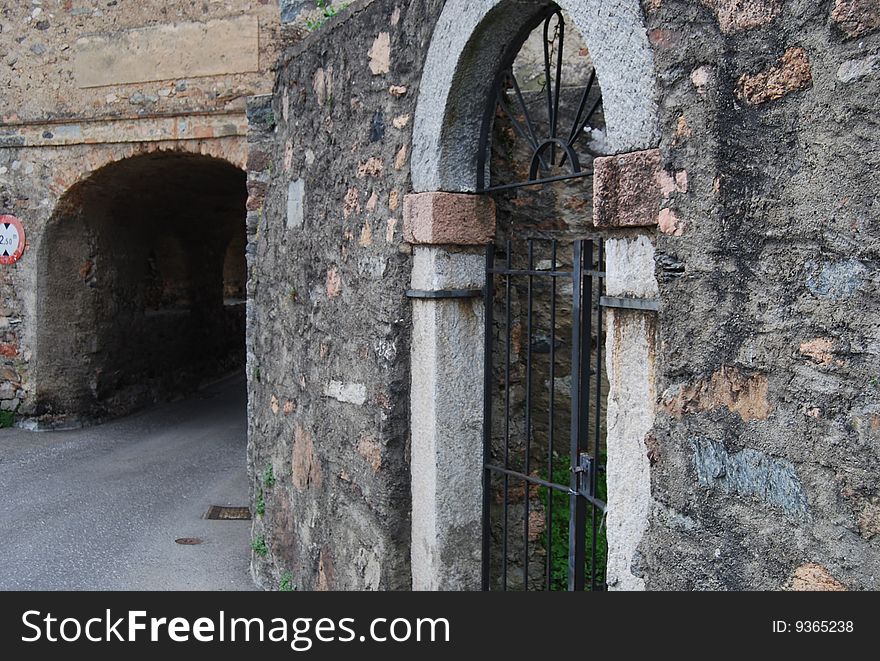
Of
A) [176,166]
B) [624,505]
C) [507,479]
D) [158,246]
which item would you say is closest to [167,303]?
[158,246]

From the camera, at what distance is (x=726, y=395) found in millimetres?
1723

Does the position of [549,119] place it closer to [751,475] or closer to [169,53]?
[751,475]

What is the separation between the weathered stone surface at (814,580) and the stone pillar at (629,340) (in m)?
0.37

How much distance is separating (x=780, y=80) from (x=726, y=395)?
64cm

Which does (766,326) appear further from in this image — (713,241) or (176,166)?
(176,166)

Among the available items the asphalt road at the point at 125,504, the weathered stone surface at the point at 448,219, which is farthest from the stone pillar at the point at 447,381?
the asphalt road at the point at 125,504

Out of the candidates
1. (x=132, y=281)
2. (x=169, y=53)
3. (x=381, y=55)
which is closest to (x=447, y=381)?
(x=381, y=55)

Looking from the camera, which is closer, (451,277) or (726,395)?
(726,395)

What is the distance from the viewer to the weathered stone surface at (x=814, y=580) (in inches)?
60.6

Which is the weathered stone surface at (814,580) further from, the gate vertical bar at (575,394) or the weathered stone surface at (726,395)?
the gate vertical bar at (575,394)

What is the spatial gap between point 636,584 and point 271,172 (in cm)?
342

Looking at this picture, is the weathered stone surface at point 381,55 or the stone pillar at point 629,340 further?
the weathered stone surface at point 381,55

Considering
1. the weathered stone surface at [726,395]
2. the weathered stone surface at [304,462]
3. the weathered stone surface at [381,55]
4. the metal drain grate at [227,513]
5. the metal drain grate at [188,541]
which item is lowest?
the metal drain grate at [188,541]

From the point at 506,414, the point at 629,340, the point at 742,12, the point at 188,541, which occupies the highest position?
the point at 742,12
